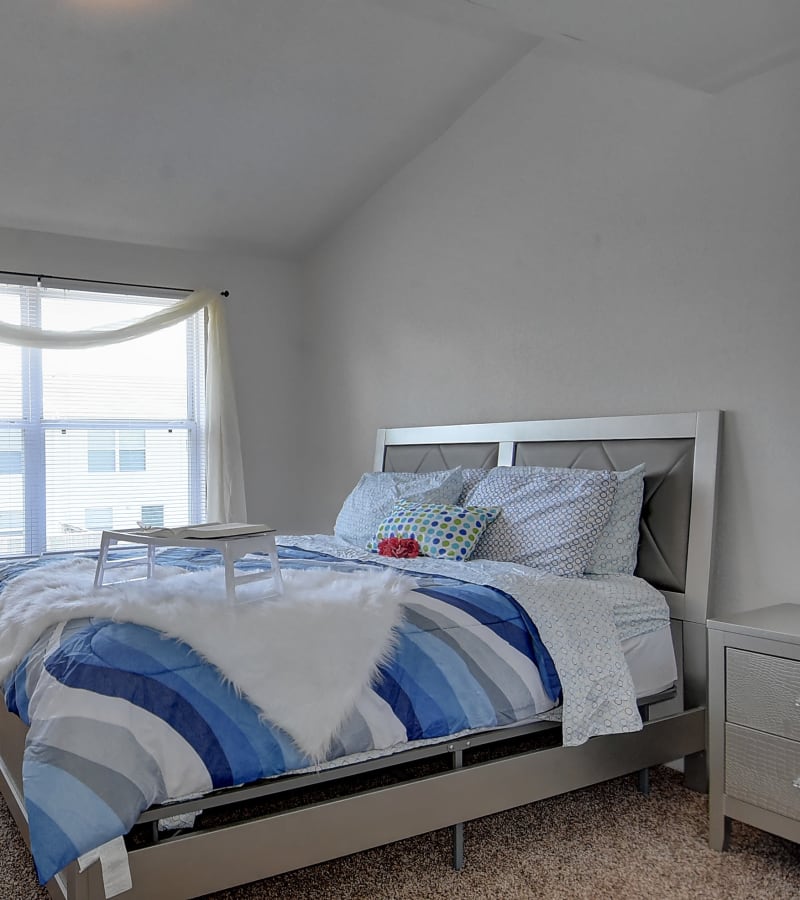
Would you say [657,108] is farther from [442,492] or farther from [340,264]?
[340,264]

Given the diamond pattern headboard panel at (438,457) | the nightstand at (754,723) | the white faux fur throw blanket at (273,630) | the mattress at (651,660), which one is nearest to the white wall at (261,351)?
the diamond pattern headboard panel at (438,457)

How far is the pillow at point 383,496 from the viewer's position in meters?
→ 3.36

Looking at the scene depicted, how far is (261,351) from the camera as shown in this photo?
5.31 metres

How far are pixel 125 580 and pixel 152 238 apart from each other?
2887mm

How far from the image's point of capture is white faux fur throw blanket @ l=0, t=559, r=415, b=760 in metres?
1.90

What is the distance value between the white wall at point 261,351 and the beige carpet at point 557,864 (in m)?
2.96

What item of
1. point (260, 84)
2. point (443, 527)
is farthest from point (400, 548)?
point (260, 84)

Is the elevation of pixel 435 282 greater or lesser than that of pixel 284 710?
greater

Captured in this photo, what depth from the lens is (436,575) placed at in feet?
8.70

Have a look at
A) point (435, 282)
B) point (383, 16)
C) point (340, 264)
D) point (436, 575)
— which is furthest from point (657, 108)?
point (340, 264)

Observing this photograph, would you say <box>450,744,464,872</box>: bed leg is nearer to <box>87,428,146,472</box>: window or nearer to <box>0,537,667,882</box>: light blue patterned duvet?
<box>0,537,667,882</box>: light blue patterned duvet

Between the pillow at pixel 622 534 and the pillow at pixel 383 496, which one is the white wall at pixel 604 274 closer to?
the pillow at pixel 622 534

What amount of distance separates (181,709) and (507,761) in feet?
3.12

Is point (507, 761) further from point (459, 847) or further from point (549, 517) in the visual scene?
point (549, 517)
